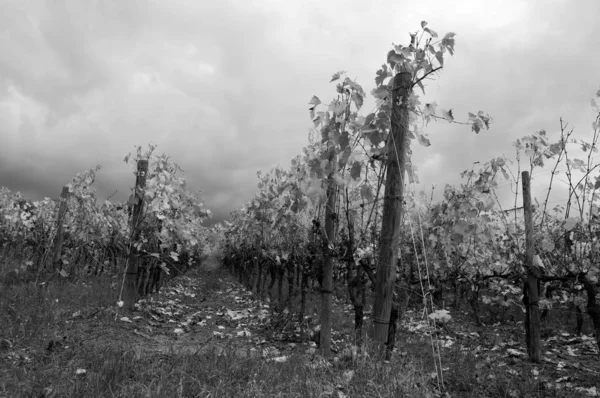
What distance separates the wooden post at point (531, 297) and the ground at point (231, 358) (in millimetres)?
246

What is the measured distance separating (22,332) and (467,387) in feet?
17.7

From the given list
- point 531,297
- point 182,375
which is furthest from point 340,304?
point 182,375

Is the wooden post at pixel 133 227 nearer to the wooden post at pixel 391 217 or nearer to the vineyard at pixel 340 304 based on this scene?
the vineyard at pixel 340 304

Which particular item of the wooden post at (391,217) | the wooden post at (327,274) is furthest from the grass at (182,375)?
the wooden post at (327,274)

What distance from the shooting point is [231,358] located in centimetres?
376

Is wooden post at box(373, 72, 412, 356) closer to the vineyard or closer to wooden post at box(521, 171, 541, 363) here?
the vineyard

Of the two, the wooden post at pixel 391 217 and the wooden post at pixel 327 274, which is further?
the wooden post at pixel 327 274

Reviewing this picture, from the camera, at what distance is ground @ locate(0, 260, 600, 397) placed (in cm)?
305

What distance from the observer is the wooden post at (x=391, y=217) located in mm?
3336

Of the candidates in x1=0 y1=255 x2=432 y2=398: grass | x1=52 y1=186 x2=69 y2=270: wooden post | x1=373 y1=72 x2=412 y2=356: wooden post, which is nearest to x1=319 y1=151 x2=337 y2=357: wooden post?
x1=0 y1=255 x2=432 y2=398: grass

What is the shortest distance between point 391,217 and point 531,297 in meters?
4.37

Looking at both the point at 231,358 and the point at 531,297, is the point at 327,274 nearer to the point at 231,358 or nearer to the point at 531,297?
the point at 231,358

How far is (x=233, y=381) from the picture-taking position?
3254 mm

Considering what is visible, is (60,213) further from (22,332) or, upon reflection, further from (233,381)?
(233,381)
